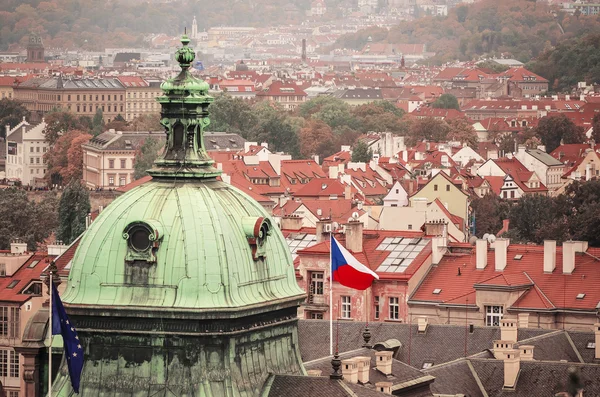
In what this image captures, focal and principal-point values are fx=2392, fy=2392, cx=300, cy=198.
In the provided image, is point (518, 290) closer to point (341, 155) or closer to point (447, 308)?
point (447, 308)

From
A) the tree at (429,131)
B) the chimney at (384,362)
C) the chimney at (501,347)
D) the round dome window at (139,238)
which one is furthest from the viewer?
the tree at (429,131)

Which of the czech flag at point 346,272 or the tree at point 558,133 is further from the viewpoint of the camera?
the tree at point 558,133

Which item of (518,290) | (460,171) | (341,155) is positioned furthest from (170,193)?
(341,155)

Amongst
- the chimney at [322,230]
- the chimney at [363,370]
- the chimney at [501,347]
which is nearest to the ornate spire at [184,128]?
the chimney at [363,370]

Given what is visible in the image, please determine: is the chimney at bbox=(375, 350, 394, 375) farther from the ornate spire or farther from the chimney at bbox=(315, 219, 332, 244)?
the chimney at bbox=(315, 219, 332, 244)

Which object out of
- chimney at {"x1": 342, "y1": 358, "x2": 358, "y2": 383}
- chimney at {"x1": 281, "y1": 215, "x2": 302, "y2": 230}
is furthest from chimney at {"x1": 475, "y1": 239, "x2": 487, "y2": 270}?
chimney at {"x1": 342, "y1": 358, "x2": 358, "y2": 383}

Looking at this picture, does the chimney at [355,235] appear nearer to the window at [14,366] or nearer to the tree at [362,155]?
the window at [14,366]

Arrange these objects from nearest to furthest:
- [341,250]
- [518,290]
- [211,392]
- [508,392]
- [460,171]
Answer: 1. [211,392]
2. [341,250]
3. [508,392]
4. [518,290]
5. [460,171]
